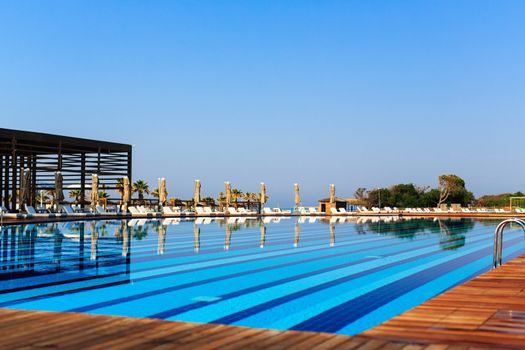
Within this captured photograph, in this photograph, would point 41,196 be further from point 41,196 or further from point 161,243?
point 161,243

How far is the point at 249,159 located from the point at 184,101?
15938 mm

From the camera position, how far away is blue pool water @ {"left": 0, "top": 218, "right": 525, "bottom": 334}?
5.17m

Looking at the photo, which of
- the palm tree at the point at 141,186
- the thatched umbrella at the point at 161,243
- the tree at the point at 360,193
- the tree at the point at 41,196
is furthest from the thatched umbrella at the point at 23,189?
the tree at the point at 360,193

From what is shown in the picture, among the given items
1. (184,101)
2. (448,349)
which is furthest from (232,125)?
(448,349)

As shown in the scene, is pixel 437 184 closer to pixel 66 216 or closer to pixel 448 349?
pixel 66 216

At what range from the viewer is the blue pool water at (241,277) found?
5.17 metres

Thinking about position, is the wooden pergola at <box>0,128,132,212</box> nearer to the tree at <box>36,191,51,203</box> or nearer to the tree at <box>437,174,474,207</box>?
the tree at <box>36,191,51,203</box>

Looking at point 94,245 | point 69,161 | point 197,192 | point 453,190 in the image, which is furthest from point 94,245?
point 453,190

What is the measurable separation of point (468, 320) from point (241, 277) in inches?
152

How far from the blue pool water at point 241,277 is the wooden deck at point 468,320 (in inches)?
29.1

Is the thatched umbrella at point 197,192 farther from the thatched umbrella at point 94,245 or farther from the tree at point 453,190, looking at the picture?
the tree at point 453,190

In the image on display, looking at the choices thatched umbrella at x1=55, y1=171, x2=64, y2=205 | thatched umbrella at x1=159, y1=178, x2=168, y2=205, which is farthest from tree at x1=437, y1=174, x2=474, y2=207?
thatched umbrella at x1=55, y1=171, x2=64, y2=205

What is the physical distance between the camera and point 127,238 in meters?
13.0

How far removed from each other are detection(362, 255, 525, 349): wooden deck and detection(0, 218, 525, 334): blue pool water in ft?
2.43
